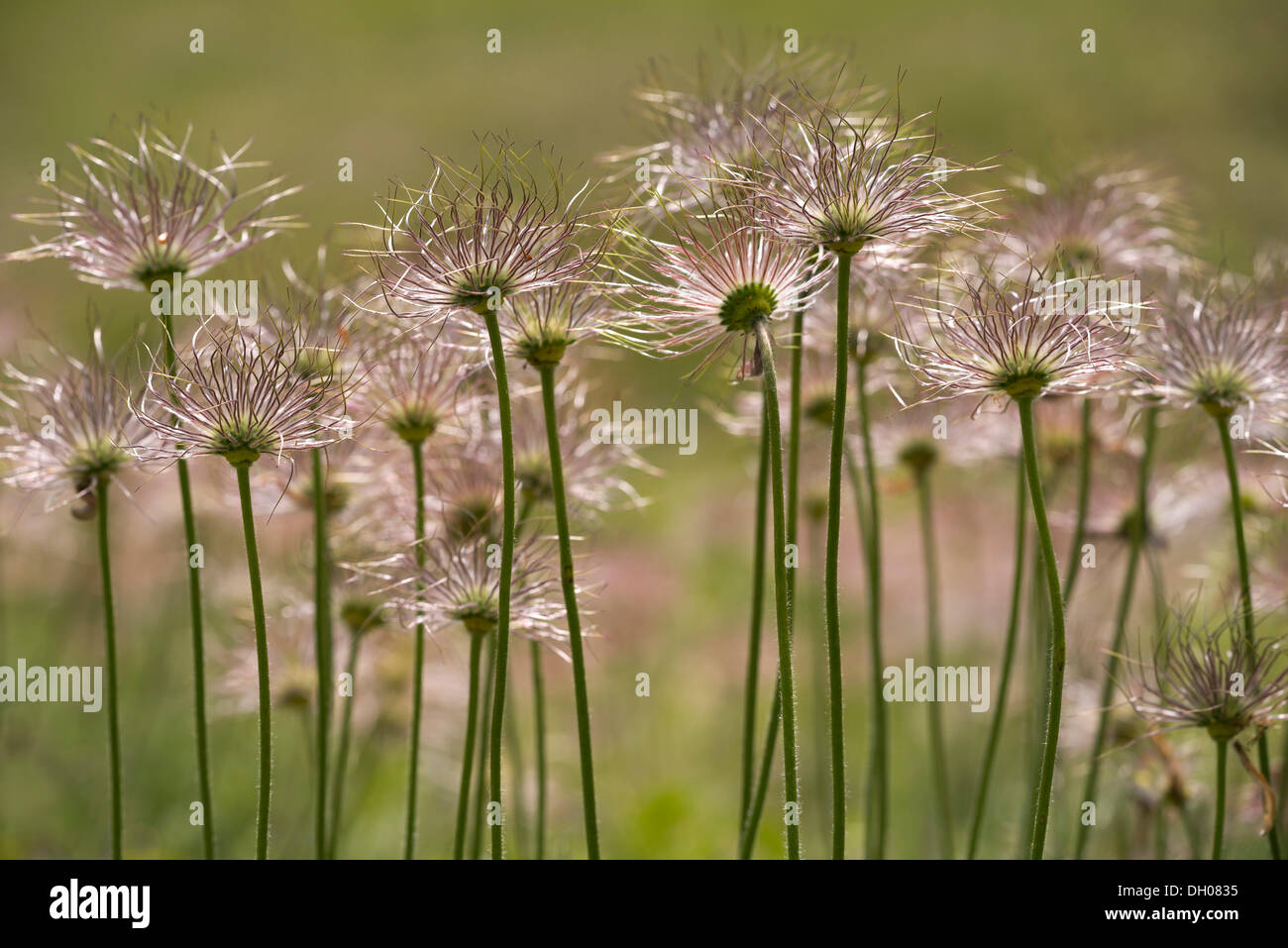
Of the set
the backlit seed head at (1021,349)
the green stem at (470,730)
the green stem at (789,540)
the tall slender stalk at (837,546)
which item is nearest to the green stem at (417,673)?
the green stem at (470,730)

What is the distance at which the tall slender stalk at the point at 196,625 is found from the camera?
6.45 feet

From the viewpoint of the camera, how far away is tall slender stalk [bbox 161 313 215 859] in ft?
6.45

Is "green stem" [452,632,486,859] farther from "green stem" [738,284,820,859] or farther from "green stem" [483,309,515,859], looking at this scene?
"green stem" [738,284,820,859]

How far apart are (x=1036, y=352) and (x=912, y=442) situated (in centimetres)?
145

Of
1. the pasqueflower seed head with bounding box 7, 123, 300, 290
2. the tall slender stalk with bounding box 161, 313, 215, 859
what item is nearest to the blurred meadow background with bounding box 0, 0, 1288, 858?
the pasqueflower seed head with bounding box 7, 123, 300, 290

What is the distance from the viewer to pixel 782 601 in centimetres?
163

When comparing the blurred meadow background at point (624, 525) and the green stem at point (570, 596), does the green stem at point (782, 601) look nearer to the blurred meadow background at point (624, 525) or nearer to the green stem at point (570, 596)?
the green stem at point (570, 596)

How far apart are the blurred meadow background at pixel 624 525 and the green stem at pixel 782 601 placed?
823 millimetres

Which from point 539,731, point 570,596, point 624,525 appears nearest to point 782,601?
point 570,596

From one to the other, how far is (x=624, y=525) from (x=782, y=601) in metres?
2.55

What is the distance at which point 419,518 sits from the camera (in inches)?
81.0

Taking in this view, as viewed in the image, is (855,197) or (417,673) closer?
(855,197)

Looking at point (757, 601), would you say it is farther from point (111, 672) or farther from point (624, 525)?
point (624, 525)

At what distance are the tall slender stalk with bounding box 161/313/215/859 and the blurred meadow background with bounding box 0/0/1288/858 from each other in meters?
0.52
